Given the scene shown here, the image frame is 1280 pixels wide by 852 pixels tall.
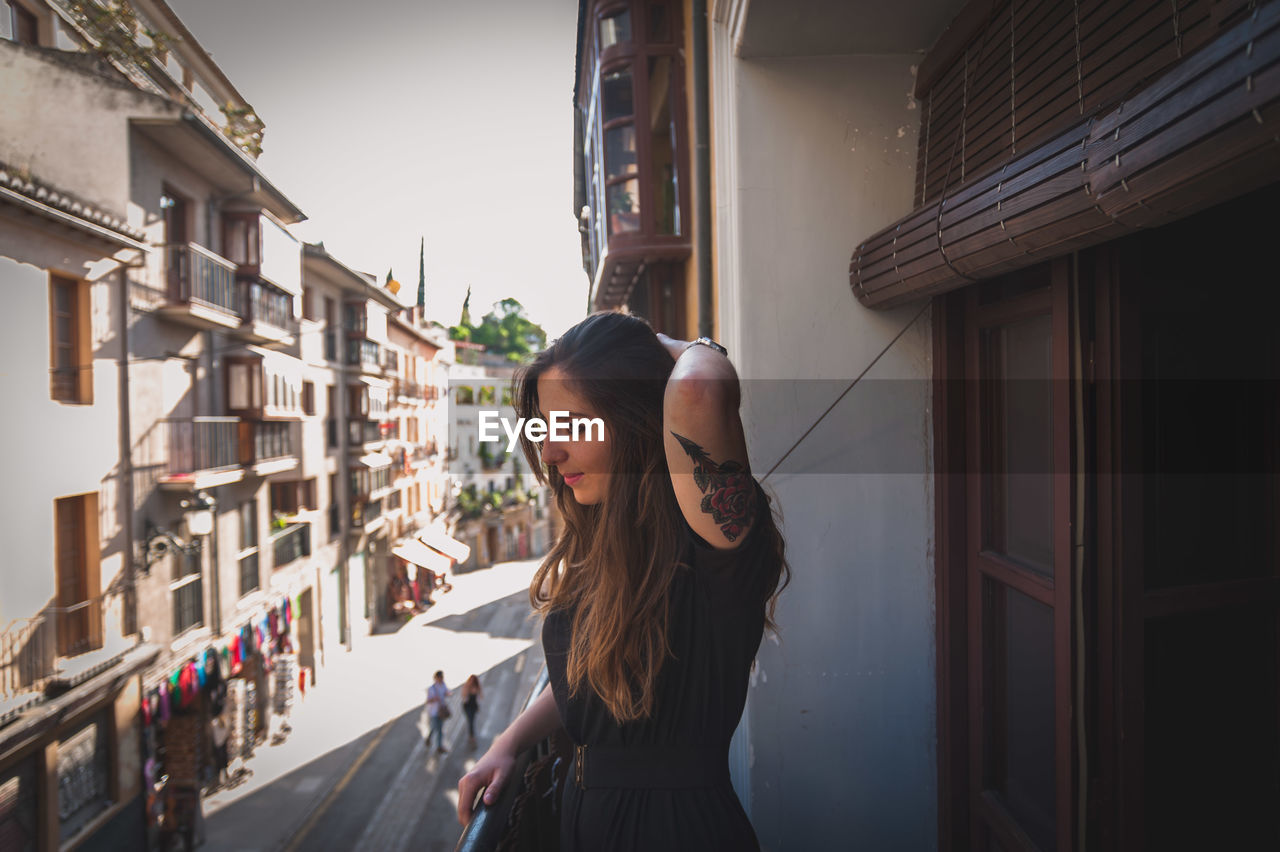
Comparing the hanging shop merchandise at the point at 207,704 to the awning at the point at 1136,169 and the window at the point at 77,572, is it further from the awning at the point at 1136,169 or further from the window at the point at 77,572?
the awning at the point at 1136,169

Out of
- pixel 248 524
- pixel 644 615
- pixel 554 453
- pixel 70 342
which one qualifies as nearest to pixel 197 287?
pixel 70 342

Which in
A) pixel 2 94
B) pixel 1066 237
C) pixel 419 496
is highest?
pixel 2 94

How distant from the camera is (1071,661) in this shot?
1356mm

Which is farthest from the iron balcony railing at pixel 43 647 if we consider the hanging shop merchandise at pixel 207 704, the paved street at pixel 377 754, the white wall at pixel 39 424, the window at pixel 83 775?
the paved street at pixel 377 754

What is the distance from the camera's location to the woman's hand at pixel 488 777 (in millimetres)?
1146

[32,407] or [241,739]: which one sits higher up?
[32,407]

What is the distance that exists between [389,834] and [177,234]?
7.52m

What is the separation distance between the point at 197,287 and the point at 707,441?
918 centimetres

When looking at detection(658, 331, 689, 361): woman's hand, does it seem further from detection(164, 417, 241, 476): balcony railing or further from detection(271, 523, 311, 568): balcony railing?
detection(271, 523, 311, 568): balcony railing

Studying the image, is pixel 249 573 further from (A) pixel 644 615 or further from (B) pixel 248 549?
(A) pixel 644 615

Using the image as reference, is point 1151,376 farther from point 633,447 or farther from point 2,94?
point 2,94

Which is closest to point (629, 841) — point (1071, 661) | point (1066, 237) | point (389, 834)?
point (1071, 661)

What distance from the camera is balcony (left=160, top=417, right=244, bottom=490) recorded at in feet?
25.9

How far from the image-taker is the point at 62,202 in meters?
5.18
